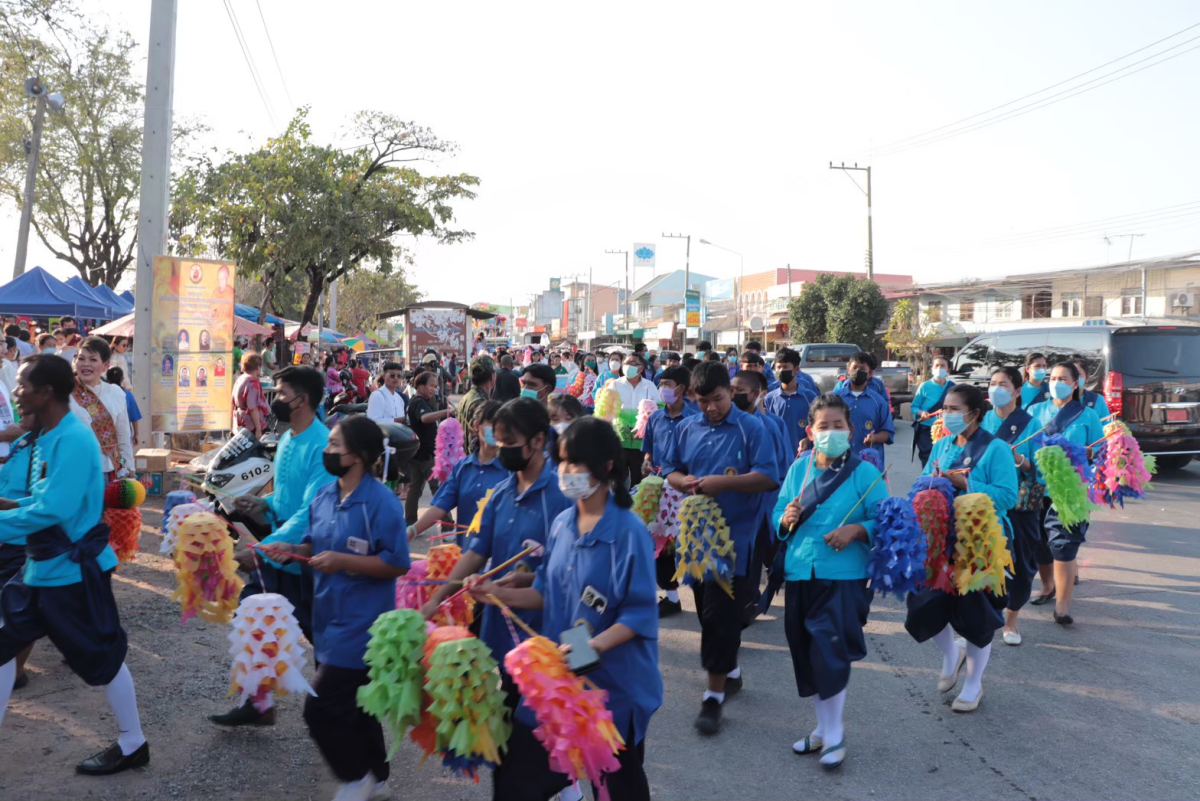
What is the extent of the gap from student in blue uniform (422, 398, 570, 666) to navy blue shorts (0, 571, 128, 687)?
5.13 ft

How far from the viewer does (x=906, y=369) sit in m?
25.1

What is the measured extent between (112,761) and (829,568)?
131 inches

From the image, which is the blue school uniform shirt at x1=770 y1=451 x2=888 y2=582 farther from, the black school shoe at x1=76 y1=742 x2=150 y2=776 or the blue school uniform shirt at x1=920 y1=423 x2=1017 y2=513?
the black school shoe at x1=76 y1=742 x2=150 y2=776

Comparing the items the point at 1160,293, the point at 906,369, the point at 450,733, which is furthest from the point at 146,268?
the point at 1160,293

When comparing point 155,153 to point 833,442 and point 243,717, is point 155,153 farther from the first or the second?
point 833,442

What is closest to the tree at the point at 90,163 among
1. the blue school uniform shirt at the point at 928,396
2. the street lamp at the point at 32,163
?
the street lamp at the point at 32,163

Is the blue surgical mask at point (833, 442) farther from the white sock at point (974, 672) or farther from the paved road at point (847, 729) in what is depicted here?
the white sock at point (974, 672)

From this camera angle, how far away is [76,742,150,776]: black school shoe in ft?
13.8

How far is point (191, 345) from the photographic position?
1178 centimetres

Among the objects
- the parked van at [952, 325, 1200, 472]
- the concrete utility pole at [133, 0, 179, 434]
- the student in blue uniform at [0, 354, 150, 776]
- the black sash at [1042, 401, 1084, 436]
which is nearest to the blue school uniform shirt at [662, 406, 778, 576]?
the student in blue uniform at [0, 354, 150, 776]

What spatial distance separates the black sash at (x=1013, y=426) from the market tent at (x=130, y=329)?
49.1 feet

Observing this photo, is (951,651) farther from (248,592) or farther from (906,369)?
(906,369)

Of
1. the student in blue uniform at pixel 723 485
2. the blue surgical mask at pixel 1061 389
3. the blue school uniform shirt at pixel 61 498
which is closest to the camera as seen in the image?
the blue school uniform shirt at pixel 61 498

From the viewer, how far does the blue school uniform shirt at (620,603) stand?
3.02m
